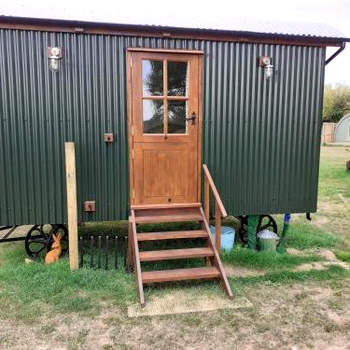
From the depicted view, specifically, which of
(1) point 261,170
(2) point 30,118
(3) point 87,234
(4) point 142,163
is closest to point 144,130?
(4) point 142,163

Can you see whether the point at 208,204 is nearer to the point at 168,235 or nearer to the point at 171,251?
the point at 168,235

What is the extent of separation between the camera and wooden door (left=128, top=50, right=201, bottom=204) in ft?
15.0

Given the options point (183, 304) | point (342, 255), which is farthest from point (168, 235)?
point (342, 255)

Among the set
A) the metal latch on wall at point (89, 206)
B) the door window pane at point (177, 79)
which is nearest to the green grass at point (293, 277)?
the metal latch on wall at point (89, 206)

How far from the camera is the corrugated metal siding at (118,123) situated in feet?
14.3

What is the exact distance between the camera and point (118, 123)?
4574 mm

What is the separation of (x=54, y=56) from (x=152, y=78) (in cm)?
127

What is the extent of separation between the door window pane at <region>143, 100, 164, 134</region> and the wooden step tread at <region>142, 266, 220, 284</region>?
188cm

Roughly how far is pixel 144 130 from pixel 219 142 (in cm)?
109

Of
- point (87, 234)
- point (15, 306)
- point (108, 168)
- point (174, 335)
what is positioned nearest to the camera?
point (174, 335)

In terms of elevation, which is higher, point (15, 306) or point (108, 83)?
point (108, 83)

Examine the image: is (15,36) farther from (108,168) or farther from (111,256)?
(111,256)

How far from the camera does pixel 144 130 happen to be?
4.66 m

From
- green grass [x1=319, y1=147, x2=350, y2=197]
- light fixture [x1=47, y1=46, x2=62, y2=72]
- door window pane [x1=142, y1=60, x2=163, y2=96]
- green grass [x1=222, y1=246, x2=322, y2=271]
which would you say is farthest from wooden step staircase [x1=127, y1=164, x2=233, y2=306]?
green grass [x1=319, y1=147, x2=350, y2=197]
